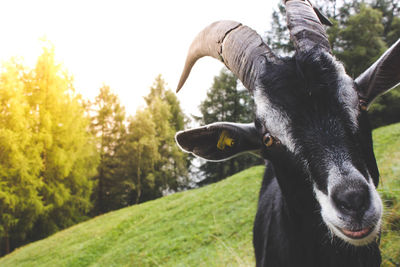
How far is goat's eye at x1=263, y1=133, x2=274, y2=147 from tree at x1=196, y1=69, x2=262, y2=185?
3257cm

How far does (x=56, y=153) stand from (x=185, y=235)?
592 inches

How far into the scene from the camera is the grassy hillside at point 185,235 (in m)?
5.71

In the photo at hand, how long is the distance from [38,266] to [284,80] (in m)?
12.4

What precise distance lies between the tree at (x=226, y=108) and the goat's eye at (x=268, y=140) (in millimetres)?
32570

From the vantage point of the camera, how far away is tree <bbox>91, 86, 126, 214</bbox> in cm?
2877

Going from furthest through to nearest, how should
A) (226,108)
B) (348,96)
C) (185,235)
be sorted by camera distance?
(226,108)
(185,235)
(348,96)

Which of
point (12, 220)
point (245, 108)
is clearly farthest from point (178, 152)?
point (12, 220)

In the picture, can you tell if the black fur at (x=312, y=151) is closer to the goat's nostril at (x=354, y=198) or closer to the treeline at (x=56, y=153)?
the goat's nostril at (x=354, y=198)

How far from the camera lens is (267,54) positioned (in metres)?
2.15

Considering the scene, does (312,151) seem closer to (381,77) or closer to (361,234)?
(361,234)

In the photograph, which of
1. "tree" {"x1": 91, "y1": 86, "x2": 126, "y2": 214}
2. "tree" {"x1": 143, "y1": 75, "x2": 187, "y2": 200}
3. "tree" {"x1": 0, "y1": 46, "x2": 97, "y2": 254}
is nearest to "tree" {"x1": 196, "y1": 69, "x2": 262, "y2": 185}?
"tree" {"x1": 143, "y1": 75, "x2": 187, "y2": 200}

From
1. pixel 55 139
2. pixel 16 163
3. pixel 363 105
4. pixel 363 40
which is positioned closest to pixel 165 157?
pixel 55 139

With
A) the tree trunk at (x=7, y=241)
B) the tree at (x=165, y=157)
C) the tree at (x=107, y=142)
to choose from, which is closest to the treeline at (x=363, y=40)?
the tree at (x=165, y=157)

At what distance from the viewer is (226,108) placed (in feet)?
118
